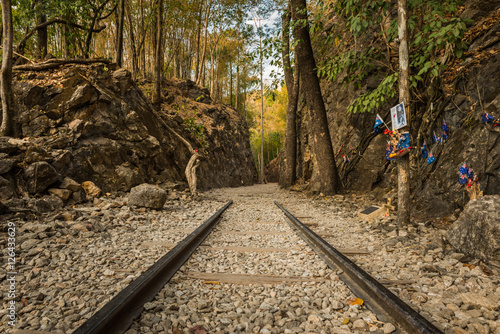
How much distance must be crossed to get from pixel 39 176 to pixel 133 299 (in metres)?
4.13

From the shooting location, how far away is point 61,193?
4.73m

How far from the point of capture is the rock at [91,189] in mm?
5443

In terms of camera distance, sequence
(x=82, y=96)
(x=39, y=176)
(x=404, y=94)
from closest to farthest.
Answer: (x=404, y=94) < (x=39, y=176) < (x=82, y=96)

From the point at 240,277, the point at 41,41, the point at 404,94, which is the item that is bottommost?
the point at 240,277

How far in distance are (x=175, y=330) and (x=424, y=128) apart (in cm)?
553

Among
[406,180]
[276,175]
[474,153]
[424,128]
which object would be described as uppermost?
[424,128]

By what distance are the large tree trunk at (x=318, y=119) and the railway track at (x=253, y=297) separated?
5.11 m

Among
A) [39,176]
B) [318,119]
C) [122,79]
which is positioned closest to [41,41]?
[122,79]

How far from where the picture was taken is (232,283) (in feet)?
7.54

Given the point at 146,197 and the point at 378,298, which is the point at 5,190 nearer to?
the point at 146,197

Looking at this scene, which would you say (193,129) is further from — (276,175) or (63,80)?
(276,175)

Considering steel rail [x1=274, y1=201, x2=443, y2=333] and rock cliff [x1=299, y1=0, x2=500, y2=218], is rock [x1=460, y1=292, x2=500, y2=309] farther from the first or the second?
rock cliff [x1=299, y1=0, x2=500, y2=218]

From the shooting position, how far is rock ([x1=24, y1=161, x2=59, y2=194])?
14.6 feet

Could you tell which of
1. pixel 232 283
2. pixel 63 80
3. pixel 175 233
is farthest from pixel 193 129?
pixel 232 283
